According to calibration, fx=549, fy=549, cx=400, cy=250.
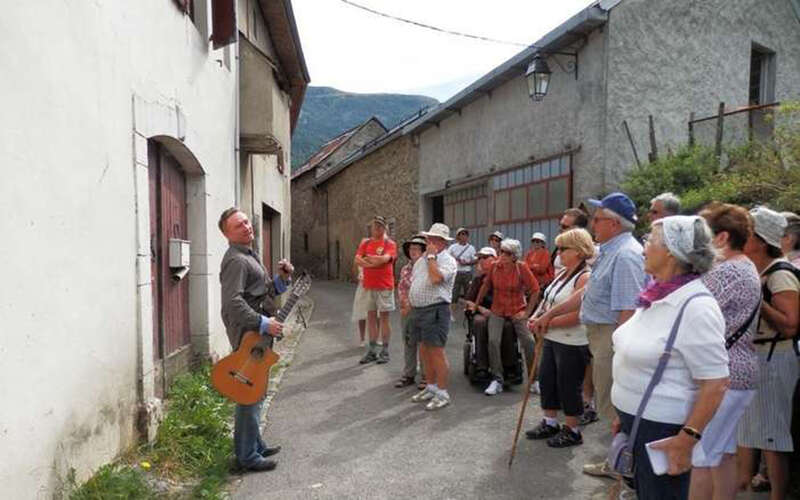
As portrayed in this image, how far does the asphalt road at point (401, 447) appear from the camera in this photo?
142 inches

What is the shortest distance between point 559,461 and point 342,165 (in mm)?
19705

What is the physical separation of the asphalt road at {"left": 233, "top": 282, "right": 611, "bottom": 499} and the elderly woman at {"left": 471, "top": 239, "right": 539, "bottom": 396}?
1.20 feet

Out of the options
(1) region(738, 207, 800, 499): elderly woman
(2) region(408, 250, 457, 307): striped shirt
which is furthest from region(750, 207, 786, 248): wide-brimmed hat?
(2) region(408, 250, 457, 307): striped shirt

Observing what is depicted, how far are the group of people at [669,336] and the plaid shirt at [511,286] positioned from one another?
0.01 metres

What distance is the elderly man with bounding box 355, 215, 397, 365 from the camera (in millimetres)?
7070

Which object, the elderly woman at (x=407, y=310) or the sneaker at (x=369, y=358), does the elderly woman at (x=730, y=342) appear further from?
the sneaker at (x=369, y=358)

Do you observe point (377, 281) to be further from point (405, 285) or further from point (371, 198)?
point (371, 198)

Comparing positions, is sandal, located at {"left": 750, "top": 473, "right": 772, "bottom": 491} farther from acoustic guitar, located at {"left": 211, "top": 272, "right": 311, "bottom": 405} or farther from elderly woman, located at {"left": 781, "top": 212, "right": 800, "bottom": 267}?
acoustic guitar, located at {"left": 211, "top": 272, "right": 311, "bottom": 405}

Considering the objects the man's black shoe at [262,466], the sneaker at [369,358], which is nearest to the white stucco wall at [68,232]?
the man's black shoe at [262,466]

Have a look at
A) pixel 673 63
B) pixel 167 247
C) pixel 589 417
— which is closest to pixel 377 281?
pixel 167 247

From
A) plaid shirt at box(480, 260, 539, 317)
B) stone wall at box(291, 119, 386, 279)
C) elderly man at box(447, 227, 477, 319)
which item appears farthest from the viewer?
stone wall at box(291, 119, 386, 279)

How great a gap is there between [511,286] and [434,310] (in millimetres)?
876

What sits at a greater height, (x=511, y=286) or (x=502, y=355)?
(x=511, y=286)

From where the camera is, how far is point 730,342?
104 inches
